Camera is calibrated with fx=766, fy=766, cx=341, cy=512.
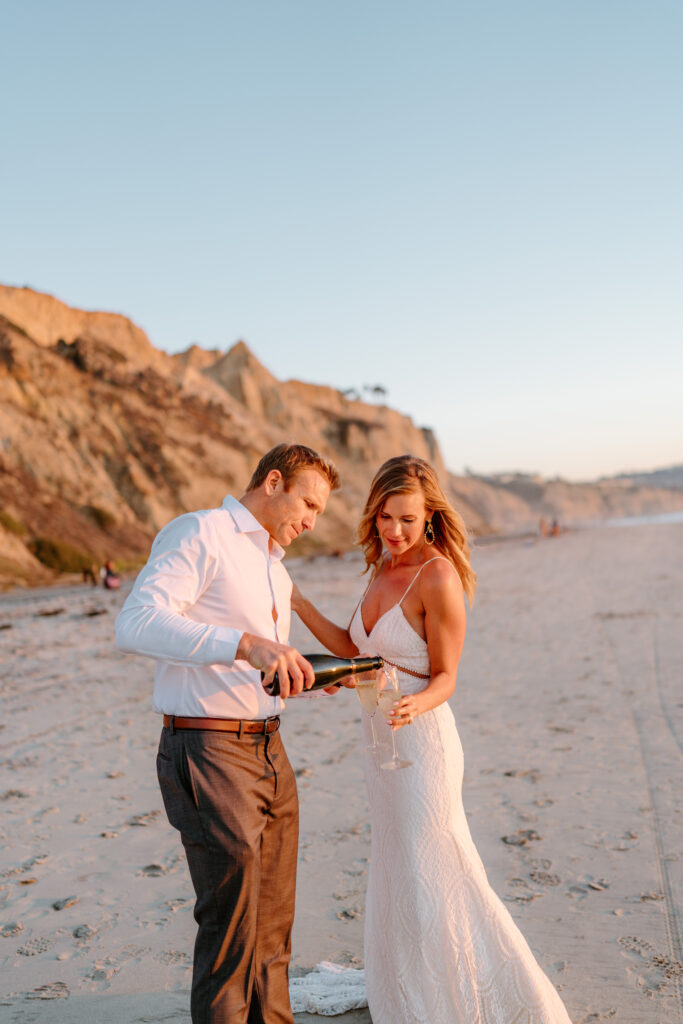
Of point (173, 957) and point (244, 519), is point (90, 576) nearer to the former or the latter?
point (173, 957)

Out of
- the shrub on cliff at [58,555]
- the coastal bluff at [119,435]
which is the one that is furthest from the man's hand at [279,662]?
the shrub on cliff at [58,555]

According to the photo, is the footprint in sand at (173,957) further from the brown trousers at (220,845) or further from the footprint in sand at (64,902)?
the brown trousers at (220,845)

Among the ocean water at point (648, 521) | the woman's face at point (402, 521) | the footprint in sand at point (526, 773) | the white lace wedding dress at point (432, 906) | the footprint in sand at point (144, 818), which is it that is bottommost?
the ocean water at point (648, 521)

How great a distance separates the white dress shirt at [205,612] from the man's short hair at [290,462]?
0.53ft

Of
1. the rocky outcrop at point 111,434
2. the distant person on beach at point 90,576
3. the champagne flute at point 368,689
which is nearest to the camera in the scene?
the champagne flute at point 368,689

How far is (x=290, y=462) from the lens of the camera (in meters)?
2.78

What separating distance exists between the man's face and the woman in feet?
1.50

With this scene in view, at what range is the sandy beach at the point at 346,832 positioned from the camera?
149 inches

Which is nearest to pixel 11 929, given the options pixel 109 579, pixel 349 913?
pixel 349 913

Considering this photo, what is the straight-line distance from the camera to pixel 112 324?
4866cm

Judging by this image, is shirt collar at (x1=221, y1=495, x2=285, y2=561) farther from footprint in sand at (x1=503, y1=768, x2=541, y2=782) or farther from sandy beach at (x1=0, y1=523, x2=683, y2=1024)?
footprint in sand at (x1=503, y1=768, x2=541, y2=782)

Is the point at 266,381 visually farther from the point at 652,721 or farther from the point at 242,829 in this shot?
the point at 242,829

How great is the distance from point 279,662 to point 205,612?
44 centimetres

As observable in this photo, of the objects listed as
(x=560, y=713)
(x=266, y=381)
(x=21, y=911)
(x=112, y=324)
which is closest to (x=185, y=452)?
(x=112, y=324)
